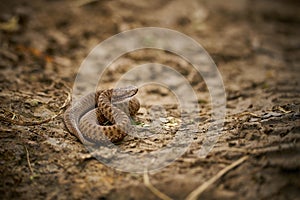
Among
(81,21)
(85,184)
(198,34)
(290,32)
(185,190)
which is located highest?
(290,32)

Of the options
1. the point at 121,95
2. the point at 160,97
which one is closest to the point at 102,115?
the point at 121,95

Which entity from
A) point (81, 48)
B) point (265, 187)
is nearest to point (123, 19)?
point (81, 48)

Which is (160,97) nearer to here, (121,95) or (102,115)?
(121,95)

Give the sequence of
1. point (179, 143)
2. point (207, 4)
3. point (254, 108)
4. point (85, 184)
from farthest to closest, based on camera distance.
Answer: point (207, 4)
point (254, 108)
point (179, 143)
point (85, 184)

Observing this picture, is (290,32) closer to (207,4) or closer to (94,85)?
(207,4)

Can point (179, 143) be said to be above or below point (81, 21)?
below

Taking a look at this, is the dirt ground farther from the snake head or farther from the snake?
the snake head

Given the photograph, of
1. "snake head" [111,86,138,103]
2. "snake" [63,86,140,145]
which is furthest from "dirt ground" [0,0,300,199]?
"snake head" [111,86,138,103]
